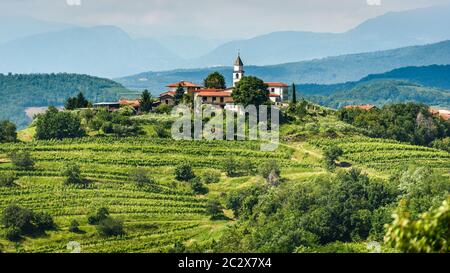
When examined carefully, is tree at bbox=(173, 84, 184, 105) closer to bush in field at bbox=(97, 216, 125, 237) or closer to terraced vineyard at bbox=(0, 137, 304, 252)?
terraced vineyard at bbox=(0, 137, 304, 252)

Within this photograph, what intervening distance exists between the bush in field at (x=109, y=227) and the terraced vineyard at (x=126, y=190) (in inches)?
19.9

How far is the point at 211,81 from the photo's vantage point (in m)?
82.6

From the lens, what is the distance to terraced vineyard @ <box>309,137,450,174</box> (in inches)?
2414

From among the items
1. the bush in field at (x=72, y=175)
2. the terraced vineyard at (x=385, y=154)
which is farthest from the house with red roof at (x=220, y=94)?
the bush in field at (x=72, y=175)

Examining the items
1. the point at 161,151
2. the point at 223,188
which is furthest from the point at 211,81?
the point at 223,188

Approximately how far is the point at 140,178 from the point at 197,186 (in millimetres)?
4261

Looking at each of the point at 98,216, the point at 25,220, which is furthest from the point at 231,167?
the point at 25,220

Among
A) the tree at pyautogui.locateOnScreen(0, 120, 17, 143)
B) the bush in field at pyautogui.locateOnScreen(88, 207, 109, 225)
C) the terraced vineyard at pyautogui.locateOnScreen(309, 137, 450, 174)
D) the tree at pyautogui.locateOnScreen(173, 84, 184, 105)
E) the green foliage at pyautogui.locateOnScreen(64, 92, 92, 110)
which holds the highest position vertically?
the tree at pyautogui.locateOnScreen(173, 84, 184, 105)

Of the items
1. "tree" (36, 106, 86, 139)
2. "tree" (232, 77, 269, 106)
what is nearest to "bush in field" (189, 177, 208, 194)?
"tree" (36, 106, 86, 139)

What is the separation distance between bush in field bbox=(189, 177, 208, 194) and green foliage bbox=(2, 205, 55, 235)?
1179cm

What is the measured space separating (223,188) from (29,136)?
21156 mm

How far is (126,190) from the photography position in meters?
56.2

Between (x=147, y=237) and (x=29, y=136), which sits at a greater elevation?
A: (x=29, y=136)
